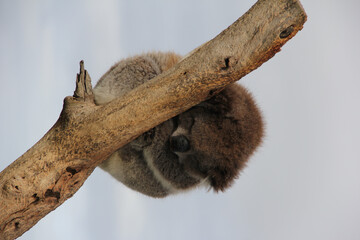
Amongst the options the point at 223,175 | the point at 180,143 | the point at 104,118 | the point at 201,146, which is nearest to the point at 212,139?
the point at 201,146

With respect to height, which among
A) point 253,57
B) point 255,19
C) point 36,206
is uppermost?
point 255,19

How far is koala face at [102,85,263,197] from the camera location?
2.37 meters

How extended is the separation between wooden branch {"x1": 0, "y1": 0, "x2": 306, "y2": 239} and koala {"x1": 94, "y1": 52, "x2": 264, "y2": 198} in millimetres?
385

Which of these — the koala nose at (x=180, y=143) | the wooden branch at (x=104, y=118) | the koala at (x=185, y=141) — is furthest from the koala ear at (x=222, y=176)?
the wooden branch at (x=104, y=118)

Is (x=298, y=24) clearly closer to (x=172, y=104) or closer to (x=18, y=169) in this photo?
(x=172, y=104)

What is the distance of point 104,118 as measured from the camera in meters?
2.05

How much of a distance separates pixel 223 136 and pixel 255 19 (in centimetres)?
89

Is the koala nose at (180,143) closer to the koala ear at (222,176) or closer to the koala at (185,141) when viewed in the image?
the koala at (185,141)

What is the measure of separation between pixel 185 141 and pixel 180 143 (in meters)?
0.04

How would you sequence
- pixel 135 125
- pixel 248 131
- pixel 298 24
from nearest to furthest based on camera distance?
pixel 298 24, pixel 135 125, pixel 248 131

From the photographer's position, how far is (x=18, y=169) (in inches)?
81.9

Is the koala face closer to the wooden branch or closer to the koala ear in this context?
the koala ear

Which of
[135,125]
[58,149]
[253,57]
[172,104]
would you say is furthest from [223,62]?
[58,149]

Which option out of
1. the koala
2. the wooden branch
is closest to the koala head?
the koala
